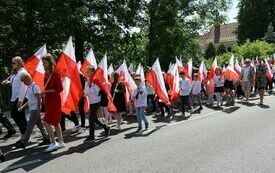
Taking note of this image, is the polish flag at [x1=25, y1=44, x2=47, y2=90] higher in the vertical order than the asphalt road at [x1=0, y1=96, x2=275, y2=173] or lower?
higher

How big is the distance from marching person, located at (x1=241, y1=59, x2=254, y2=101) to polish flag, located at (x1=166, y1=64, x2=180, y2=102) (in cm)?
464

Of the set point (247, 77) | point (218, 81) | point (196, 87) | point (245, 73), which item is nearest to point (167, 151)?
point (196, 87)

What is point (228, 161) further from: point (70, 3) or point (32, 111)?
point (70, 3)

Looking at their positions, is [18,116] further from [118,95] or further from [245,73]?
[245,73]

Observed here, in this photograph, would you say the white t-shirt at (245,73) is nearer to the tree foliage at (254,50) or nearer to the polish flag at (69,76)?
the polish flag at (69,76)

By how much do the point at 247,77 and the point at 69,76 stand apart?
11.5 meters

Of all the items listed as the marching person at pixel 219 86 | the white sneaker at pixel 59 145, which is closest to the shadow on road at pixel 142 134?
the white sneaker at pixel 59 145

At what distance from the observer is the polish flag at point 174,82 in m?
16.3

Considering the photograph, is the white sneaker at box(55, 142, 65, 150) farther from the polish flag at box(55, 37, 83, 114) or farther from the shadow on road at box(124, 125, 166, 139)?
the shadow on road at box(124, 125, 166, 139)

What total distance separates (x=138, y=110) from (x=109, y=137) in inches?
57.1

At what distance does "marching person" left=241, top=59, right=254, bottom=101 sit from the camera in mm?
20641

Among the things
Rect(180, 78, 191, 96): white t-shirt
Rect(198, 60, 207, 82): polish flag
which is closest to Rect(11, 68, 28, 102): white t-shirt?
Rect(180, 78, 191, 96): white t-shirt

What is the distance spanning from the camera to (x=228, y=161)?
8375 mm

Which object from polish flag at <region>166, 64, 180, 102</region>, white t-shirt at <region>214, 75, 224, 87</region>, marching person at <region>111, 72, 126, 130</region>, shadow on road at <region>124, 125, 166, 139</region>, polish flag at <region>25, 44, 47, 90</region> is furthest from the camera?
white t-shirt at <region>214, 75, 224, 87</region>
